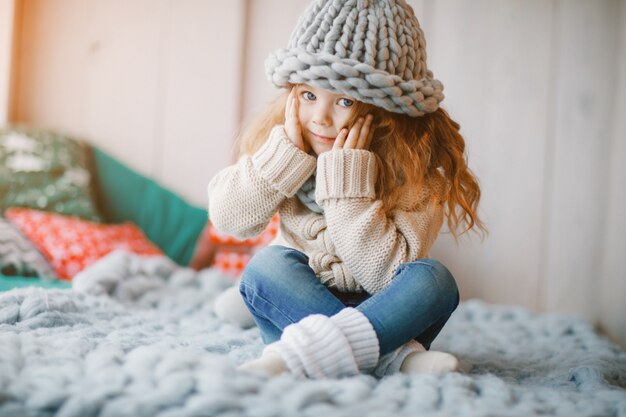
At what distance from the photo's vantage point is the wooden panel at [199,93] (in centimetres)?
186

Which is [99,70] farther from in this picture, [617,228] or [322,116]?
[617,228]

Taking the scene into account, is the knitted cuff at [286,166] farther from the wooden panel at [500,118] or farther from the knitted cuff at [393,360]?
the wooden panel at [500,118]

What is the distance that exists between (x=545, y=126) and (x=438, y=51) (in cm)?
34

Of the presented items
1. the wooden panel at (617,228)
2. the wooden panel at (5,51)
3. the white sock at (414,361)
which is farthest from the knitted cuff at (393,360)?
the wooden panel at (5,51)

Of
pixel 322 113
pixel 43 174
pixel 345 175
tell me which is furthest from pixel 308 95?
pixel 43 174

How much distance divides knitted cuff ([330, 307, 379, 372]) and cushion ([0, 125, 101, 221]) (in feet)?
3.69

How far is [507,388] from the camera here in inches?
31.6

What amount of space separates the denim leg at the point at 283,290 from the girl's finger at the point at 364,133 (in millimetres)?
205

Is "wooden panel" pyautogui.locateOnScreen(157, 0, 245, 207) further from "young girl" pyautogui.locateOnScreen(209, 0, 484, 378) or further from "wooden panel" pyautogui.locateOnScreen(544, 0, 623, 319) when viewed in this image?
"wooden panel" pyautogui.locateOnScreen(544, 0, 623, 319)

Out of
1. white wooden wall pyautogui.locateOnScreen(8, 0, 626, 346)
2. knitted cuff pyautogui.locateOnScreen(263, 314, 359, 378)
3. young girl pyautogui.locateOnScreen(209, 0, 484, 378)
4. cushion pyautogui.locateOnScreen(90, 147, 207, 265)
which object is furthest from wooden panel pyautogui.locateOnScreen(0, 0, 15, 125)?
knitted cuff pyautogui.locateOnScreen(263, 314, 359, 378)

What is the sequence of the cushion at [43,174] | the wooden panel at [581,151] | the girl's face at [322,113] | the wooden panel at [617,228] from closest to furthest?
the girl's face at [322,113]
the wooden panel at [617,228]
the wooden panel at [581,151]
the cushion at [43,174]

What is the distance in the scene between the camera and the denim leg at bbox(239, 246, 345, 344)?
35.6 inches

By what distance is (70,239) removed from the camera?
1571 millimetres

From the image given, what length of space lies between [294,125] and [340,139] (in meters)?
0.08
